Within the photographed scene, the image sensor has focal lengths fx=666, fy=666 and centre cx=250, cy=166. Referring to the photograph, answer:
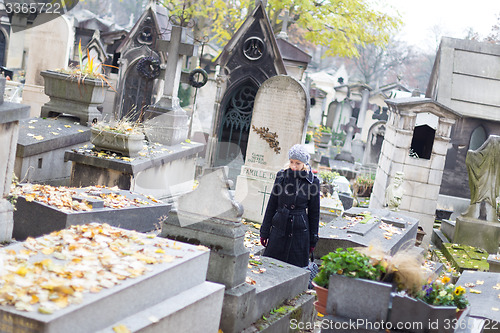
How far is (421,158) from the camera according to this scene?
14.5 m

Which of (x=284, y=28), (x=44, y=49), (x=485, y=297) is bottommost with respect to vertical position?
(x=485, y=297)

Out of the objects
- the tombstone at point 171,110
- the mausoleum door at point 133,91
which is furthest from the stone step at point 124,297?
the mausoleum door at point 133,91

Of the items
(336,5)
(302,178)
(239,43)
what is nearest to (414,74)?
(336,5)

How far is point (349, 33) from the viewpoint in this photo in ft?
76.2

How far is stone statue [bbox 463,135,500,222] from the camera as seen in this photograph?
1251 cm

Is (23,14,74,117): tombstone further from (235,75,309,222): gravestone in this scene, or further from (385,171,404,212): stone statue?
(385,171,404,212): stone statue

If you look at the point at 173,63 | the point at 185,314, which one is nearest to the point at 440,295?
the point at 185,314

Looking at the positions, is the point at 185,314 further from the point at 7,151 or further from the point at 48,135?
the point at 48,135

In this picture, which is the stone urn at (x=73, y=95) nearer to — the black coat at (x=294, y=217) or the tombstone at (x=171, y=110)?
the tombstone at (x=171, y=110)

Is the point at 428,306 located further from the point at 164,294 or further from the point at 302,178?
the point at 302,178

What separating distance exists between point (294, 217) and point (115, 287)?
3.43 meters

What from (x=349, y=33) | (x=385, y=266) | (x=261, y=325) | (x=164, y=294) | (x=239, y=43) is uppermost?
(x=349, y=33)

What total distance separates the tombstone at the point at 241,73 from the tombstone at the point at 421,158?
308 centimetres

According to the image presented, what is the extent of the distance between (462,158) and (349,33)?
6.54 metres
